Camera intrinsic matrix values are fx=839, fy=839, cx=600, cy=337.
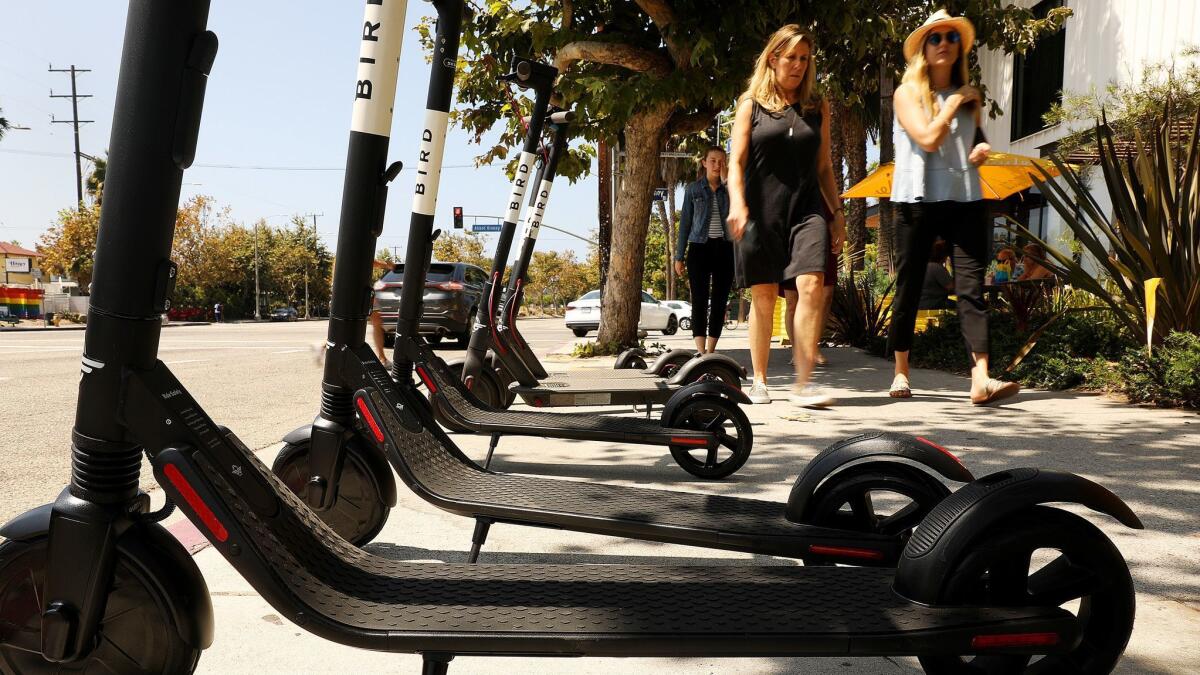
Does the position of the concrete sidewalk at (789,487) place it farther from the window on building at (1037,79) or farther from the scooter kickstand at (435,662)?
the window on building at (1037,79)

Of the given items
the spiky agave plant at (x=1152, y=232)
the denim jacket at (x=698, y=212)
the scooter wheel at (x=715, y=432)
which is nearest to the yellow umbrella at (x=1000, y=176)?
the spiky agave plant at (x=1152, y=232)

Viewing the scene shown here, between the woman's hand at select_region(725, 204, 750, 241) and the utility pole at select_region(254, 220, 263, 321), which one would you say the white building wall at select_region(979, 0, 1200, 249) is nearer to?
the woman's hand at select_region(725, 204, 750, 241)

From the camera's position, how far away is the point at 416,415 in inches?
105

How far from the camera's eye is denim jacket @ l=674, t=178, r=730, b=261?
Answer: 7066 millimetres

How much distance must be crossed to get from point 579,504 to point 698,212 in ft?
17.3

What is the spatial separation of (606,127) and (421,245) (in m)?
5.64

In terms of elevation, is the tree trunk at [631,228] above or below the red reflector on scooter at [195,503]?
above

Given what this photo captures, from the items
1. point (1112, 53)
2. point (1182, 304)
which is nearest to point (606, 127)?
point (1182, 304)

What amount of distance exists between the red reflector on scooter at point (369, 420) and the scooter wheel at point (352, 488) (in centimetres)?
6

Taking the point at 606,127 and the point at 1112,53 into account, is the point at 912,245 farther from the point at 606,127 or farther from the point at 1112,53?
the point at 1112,53

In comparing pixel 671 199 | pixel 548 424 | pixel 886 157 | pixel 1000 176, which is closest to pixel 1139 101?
pixel 886 157

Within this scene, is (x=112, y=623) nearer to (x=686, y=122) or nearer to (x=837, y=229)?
(x=837, y=229)

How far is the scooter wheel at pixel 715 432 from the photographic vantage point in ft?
11.4

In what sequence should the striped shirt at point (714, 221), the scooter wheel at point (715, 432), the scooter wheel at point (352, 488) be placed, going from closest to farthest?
the scooter wheel at point (352, 488), the scooter wheel at point (715, 432), the striped shirt at point (714, 221)
